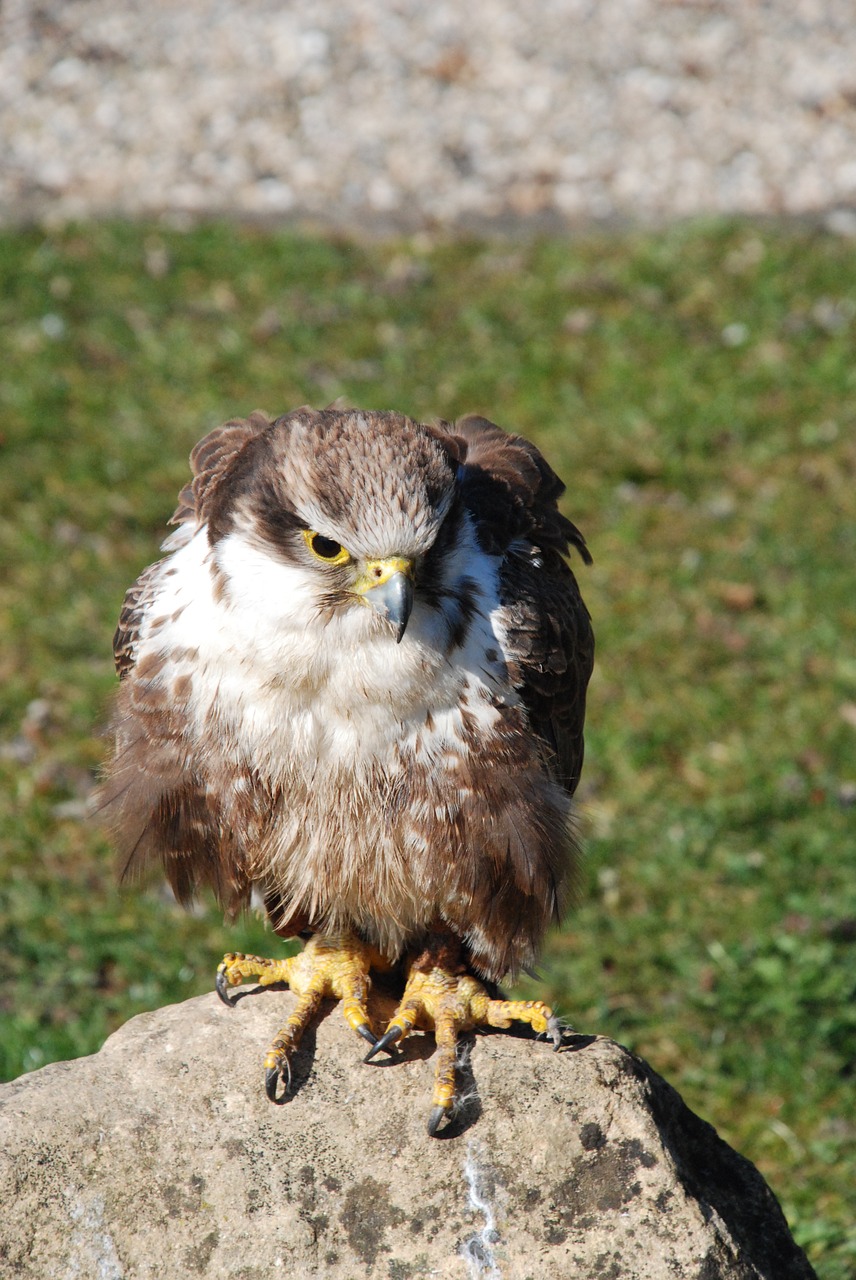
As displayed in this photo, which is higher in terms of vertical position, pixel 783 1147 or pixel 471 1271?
pixel 471 1271

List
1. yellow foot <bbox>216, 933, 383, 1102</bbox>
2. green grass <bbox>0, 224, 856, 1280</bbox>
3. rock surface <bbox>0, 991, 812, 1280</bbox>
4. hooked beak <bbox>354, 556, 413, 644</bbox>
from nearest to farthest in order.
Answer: rock surface <bbox>0, 991, 812, 1280</bbox> → hooked beak <bbox>354, 556, 413, 644</bbox> → yellow foot <bbox>216, 933, 383, 1102</bbox> → green grass <bbox>0, 224, 856, 1280</bbox>

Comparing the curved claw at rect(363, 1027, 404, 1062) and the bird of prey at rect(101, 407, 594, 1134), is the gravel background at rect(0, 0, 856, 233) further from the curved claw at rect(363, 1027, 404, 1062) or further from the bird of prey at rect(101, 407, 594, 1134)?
the curved claw at rect(363, 1027, 404, 1062)

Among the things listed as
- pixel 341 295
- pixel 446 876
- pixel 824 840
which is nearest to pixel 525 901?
pixel 446 876

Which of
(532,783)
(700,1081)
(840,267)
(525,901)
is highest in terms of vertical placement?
(532,783)

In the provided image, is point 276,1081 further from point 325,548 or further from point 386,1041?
point 325,548

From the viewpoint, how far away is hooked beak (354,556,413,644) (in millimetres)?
2898

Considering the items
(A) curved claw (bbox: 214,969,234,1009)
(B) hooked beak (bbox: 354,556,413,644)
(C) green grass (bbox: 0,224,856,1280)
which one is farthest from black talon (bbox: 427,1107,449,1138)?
(B) hooked beak (bbox: 354,556,413,644)

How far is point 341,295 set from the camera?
27.9 ft

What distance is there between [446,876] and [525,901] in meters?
0.22

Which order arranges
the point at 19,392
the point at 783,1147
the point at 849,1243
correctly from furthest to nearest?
the point at 19,392 → the point at 783,1147 → the point at 849,1243

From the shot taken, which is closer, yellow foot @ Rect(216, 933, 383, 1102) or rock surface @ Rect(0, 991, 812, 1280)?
rock surface @ Rect(0, 991, 812, 1280)

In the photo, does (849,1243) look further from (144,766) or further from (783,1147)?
(144,766)

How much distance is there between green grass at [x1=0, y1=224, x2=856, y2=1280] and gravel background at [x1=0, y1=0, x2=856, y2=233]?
0.74 meters

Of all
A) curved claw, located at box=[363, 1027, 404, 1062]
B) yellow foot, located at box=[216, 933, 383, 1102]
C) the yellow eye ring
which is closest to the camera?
the yellow eye ring
